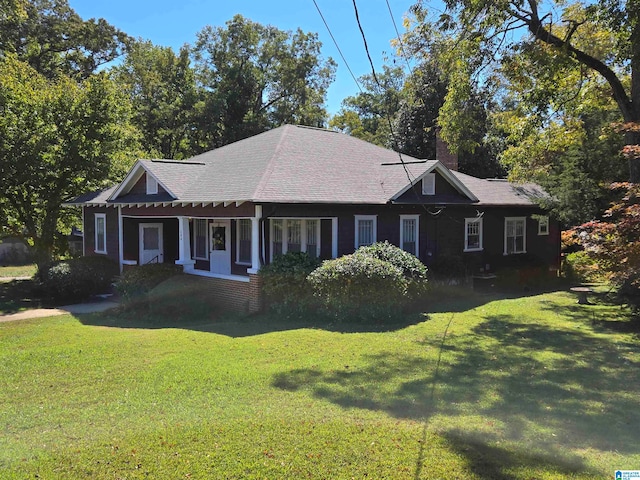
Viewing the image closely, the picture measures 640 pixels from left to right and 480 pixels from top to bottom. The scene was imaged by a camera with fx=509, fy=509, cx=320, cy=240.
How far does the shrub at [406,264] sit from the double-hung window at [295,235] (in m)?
2.05

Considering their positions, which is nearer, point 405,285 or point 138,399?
point 138,399

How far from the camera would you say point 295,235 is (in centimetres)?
1666

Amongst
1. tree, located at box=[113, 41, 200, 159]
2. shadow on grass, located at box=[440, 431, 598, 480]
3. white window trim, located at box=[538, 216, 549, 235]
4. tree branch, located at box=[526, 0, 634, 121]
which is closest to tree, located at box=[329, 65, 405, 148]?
tree, located at box=[113, 41, 200, 159]

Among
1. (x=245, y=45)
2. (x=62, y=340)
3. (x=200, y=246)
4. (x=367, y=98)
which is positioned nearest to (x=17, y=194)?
(x=200, y=246)

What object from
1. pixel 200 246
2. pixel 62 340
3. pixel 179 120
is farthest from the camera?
pixel 179 120

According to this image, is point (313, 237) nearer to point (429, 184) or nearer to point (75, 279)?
point (429, 184)

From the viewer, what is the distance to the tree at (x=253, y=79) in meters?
Answer: 36.1

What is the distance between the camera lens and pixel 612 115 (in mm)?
21156

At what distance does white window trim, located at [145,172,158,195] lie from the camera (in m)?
18.2

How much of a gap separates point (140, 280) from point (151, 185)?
14.6 ft

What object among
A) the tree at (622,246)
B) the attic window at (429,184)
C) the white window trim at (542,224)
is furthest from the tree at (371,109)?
the tree at (622,246)

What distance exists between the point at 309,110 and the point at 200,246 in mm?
23054

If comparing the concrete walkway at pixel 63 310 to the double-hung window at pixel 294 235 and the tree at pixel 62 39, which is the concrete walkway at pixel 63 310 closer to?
the double-hung window at pixel 294 235

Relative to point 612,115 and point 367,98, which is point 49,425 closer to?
point 612,115
